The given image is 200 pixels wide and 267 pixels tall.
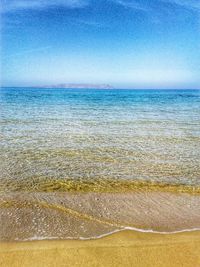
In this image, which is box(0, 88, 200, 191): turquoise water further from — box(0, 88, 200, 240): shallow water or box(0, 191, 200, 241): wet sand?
box(0, 191, 200, 241): wet sand

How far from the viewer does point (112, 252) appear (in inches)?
129

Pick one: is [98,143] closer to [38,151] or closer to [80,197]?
[38,151]

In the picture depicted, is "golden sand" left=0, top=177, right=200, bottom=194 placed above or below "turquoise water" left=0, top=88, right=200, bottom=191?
below

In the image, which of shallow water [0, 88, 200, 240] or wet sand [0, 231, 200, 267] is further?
shallow water [0, 88, 200, 240]

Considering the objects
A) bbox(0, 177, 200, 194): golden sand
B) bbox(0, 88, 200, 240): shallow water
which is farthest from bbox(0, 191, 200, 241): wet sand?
bbox(0, 177, 200, 194): golden sand

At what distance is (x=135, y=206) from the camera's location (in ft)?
15.3

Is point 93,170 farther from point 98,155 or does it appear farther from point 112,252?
point 112,252

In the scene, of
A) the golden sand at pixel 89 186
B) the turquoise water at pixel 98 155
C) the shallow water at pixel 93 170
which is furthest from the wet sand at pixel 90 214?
the turquoise water at pixel 98 155

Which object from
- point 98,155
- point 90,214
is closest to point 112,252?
point 90,214

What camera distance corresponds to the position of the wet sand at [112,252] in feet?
10.0

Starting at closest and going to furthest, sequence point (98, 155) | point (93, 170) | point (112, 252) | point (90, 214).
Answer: point (112, 252), point (90, 214), point (93, 170), point (98, 155)

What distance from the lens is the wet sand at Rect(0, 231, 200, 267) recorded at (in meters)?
3.06

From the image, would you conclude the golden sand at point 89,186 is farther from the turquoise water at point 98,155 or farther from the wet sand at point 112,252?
the wet sand at point 112,252

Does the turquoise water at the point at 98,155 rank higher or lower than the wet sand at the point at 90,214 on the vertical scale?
higher
